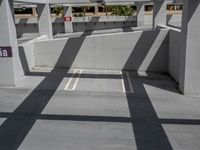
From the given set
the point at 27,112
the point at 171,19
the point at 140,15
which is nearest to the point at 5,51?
the point at 27,112

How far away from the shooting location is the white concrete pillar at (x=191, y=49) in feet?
32.5

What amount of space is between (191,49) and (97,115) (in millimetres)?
4668

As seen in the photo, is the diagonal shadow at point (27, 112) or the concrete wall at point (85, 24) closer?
the diagonal shadow at point (27, 112)

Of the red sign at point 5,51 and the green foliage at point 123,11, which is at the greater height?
the green foliage at point 123,11

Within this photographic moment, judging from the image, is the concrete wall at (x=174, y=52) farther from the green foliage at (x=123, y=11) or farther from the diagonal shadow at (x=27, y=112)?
the green foliage at (x=123, y=11)

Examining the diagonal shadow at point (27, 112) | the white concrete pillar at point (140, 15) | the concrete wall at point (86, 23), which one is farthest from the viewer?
the concrete wall at point (86, 23)

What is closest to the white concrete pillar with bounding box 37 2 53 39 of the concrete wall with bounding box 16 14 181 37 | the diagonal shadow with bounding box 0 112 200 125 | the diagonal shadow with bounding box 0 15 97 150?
the diagonal shadow with bounding box 0 15 97 150

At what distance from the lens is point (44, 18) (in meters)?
18.2

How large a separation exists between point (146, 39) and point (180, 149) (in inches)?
352

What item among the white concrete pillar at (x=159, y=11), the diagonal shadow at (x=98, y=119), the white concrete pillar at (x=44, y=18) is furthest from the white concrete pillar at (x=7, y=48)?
the white concrete pillar at (x=159, y=11)

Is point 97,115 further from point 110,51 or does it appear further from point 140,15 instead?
point 140,15

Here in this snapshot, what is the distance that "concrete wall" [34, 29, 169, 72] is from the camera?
47.3 ft

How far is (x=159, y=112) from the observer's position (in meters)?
8.66

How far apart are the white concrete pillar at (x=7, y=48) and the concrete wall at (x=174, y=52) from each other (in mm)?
7417
